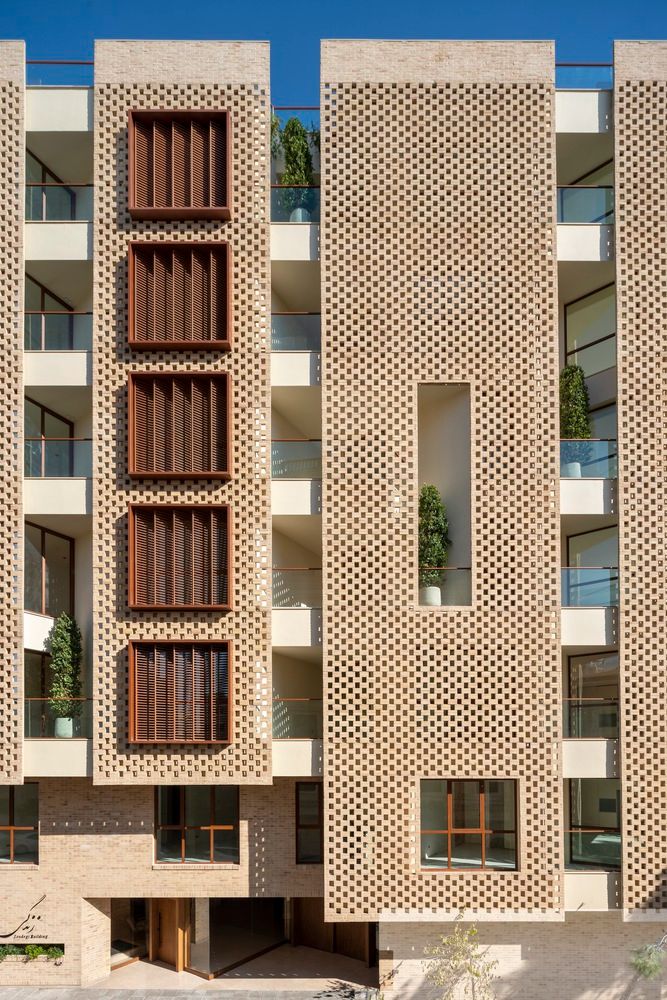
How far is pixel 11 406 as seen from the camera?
57.5 feet

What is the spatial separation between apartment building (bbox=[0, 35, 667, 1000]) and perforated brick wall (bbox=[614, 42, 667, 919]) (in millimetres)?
63

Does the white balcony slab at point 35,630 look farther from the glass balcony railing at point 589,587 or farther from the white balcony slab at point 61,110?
the glass balcony railing at point 589,587

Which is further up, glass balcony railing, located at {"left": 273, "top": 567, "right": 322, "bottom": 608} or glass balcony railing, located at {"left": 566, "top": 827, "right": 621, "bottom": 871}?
glass balcony railing, located at {"left": 273, "top": 567, "right": 322, "bottom": 608}

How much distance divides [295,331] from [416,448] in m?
3.60

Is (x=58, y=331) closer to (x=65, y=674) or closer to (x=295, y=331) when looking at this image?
(x=295, y=331)

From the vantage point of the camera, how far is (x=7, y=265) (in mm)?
17703

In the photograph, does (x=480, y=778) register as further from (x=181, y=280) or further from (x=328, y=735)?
(x=181, y=280)

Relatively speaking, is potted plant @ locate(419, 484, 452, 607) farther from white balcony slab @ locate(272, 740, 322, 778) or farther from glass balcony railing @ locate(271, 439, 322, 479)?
white balcony slab @ locate(272, 740, 322, 778)

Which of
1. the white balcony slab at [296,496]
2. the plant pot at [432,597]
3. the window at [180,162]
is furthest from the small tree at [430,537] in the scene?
the window at [180,162]

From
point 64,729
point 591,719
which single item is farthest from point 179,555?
point 591,719

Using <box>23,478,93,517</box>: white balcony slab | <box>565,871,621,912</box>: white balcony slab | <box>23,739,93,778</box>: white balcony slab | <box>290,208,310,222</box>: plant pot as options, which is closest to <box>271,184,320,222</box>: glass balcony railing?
<box>290,208,310,222</box>: plant pot

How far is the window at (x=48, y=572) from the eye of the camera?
714 inches

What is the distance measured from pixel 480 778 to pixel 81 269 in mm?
13481

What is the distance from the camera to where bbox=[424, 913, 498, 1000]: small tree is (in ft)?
53.6
